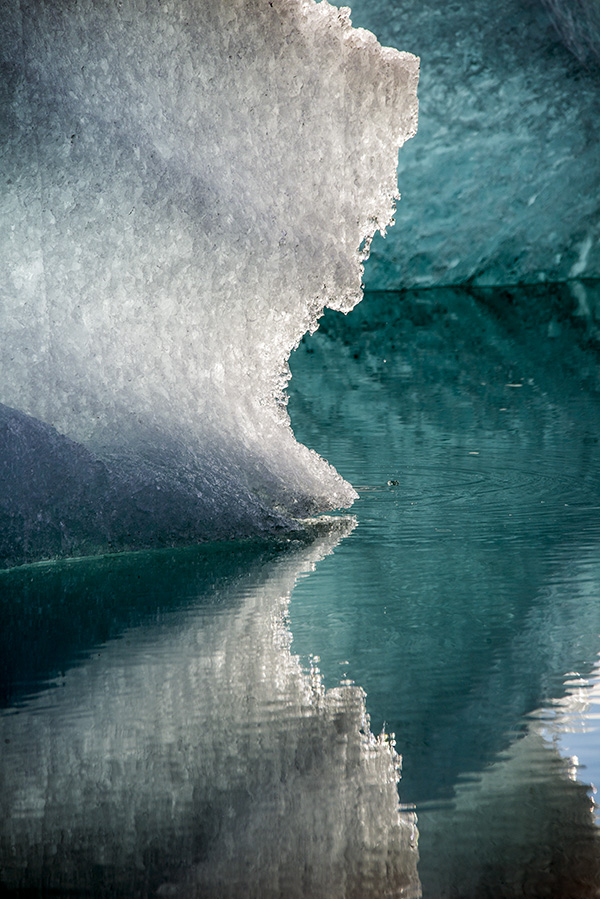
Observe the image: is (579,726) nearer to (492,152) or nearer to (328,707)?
(328,707)

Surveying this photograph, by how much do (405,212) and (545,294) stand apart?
107 cm

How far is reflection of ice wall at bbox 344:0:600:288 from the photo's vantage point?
700cm

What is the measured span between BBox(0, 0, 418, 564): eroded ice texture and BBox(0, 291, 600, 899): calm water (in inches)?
4.7

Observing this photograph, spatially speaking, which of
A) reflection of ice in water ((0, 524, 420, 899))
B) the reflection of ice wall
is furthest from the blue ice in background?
the reflection of ice wall

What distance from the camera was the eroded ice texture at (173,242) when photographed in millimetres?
1982

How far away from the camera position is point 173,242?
2.13 meters

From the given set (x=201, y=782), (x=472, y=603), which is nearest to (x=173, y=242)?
(x=472, y=603)

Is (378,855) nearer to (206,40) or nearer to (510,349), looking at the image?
(206,40)

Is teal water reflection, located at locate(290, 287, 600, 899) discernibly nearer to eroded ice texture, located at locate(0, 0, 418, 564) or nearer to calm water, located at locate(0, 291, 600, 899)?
calm water, located at locate(0, 291, 600, 899)

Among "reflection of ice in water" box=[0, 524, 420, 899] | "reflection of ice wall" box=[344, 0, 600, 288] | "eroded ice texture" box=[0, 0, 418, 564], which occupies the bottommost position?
"reflection of ice in water" box=[0, 524, 420, 899]

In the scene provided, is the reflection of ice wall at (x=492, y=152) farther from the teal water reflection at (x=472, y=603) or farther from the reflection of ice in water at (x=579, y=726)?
the reflection of ice in water at (x=579, y=726)

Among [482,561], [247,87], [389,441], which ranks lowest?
[482,561]

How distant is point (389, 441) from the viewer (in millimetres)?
3027

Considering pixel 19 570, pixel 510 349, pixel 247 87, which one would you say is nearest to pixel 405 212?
pixel 510 349
